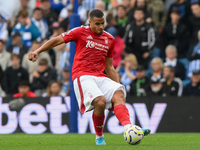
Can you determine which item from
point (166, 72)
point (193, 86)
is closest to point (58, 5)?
point (166, 72)

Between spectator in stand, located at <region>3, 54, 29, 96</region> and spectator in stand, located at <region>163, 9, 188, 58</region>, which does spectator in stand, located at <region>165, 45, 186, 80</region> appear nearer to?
spectator in stand, located at <region>163, 9, 188, 58</region>

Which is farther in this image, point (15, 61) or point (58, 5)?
point (58, 5)

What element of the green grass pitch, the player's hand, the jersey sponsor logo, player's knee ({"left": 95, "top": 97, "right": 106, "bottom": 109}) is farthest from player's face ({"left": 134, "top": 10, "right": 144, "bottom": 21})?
the player's hand

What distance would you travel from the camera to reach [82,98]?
23.2ft

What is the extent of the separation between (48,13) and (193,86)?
19.9 ft

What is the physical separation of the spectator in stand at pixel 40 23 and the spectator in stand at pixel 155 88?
456cm

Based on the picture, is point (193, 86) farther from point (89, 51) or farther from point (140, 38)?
point (89, 51)

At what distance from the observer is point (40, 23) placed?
15328mm

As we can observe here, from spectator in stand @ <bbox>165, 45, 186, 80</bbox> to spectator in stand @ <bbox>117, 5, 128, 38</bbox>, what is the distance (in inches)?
63.9

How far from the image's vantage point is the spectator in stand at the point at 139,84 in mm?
12812

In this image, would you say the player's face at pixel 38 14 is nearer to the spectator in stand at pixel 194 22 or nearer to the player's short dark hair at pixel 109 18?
the player's short dark hair at pixel 109 18

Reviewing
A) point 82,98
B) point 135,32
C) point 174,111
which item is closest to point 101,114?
point 82,98

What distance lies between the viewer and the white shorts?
22.7 ft

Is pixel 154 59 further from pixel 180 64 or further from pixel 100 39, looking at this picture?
pixel 100 39
